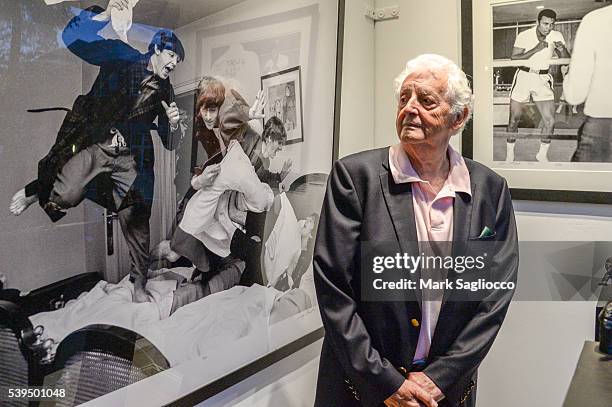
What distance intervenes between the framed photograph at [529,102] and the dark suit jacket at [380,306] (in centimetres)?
54

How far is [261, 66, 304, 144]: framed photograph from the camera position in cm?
142

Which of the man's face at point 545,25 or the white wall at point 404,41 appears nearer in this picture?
the man's face at point 545,25

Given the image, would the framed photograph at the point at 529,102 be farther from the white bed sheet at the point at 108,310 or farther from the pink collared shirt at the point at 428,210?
the white bed sheet at the point at 108,310

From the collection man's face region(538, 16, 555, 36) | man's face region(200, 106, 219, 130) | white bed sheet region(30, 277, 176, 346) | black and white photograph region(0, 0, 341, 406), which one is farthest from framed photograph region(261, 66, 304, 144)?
man's face region(538, 16, 555, 36)

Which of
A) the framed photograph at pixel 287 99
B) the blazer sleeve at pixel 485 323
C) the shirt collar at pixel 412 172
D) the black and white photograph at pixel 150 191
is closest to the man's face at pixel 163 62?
the black and white photograph at pixel 150 191

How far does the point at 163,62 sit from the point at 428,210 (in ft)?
2.28

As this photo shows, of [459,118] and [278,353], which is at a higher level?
[459,118]

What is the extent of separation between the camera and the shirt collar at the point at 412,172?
127 cm

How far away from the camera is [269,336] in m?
1.48

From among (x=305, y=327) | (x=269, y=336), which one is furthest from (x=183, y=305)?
(x=305, y=327)

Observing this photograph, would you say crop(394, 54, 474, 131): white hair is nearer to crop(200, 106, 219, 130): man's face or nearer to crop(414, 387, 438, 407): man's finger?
crop(200, 106, 219, 130): man's face

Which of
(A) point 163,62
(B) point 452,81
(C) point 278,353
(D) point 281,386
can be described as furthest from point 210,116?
(D) point 281,386

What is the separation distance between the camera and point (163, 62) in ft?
3.49

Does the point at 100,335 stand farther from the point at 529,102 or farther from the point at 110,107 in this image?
the point at 529,102
